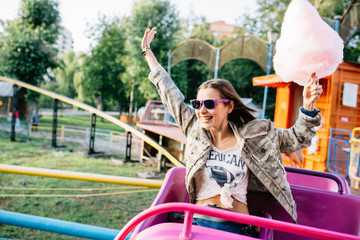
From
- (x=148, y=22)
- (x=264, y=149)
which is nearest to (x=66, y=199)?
(x=264, y=149)

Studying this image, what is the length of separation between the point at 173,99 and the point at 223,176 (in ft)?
2.19

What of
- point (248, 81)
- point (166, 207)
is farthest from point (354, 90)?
point (248, 81)

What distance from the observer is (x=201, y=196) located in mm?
1811

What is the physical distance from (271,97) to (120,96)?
18.6m

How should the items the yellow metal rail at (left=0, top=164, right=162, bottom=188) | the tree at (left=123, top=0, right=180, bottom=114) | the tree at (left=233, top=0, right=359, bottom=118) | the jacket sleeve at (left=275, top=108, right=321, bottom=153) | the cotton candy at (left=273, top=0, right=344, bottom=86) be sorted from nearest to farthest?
the cotton candy at (left=273, top=0, right=344, bottom=86) → the jacket sleeve at (left=275, top=108, right=321, bottom=153) → the yellow metal rail at (left=0, top=164, right=162, bottom=188) → the tree at (left=233, top=0, right=359, bottom=118) → the tree at (left=123, top=0, right=180, bottom=114)

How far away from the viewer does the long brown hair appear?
186 cm

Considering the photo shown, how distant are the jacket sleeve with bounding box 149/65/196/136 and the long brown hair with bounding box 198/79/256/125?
0.22 m

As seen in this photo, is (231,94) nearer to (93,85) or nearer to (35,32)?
(35,32)

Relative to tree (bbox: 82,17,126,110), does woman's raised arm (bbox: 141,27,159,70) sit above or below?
below

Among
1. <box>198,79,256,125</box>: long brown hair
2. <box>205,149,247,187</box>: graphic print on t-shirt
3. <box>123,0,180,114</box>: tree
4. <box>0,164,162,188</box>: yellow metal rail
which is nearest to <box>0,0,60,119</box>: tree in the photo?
<box>123,0,180,114</box>: tree

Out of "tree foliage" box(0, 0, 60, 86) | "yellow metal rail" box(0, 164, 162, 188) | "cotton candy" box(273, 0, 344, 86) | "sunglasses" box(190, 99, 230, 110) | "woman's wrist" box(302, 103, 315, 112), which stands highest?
"tree foliage" box(0, 0, 60, 86)

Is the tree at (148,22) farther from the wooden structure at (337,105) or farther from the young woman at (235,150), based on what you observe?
the young woman at (235,150)

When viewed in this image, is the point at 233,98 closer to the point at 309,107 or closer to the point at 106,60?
the point at 309,107

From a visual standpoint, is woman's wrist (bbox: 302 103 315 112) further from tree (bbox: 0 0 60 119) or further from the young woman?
tree (bbox: 0 0 60 119)
